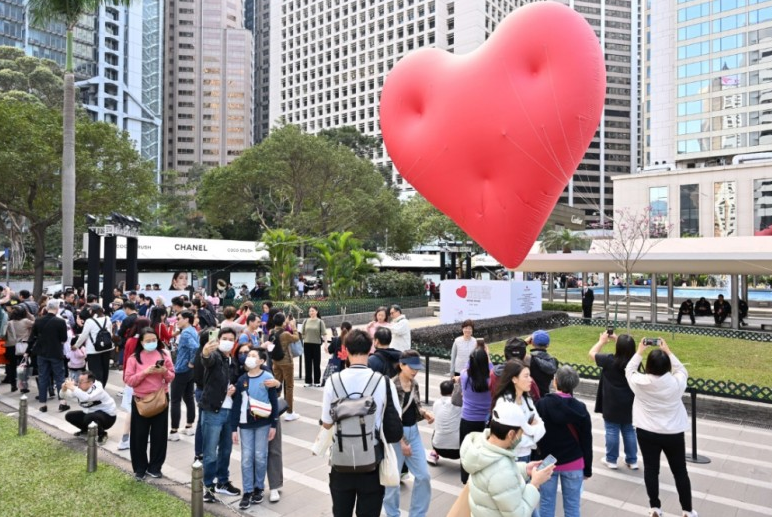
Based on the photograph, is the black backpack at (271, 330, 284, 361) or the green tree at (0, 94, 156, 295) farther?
the green tree at (0, 94, 156, 295)

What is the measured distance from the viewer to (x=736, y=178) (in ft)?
164

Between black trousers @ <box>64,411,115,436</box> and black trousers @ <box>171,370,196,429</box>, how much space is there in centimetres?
72

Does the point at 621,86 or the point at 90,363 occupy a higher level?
the point at 621,86

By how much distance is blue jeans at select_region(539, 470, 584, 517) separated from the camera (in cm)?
400

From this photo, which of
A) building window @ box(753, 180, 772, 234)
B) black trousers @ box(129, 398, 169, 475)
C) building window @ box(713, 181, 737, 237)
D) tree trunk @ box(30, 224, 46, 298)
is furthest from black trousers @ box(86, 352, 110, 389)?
building window @ box(713, 181, 737, 237)

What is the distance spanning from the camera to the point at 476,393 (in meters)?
4.89

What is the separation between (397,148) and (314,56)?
10382 centimetres

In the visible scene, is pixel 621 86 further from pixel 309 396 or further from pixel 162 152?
pixel 309 396

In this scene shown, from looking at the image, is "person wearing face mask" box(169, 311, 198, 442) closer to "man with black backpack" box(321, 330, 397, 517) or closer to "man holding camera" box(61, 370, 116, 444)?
"man holding camera" box(61, 370, 116, 444)

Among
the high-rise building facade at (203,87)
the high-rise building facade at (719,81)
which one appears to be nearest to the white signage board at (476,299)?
the high-rise building facade at (719,81)

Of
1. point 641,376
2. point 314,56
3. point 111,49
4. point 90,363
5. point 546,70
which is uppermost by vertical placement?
point 314,56

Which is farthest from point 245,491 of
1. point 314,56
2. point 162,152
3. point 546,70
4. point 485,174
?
point 162,152

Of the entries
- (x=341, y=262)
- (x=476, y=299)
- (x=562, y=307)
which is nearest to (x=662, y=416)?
(x=476, y=299)

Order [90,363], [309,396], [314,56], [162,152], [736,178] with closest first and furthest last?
[90,363] → [309,396] → [736,178] → [314,56] → [162,152]
